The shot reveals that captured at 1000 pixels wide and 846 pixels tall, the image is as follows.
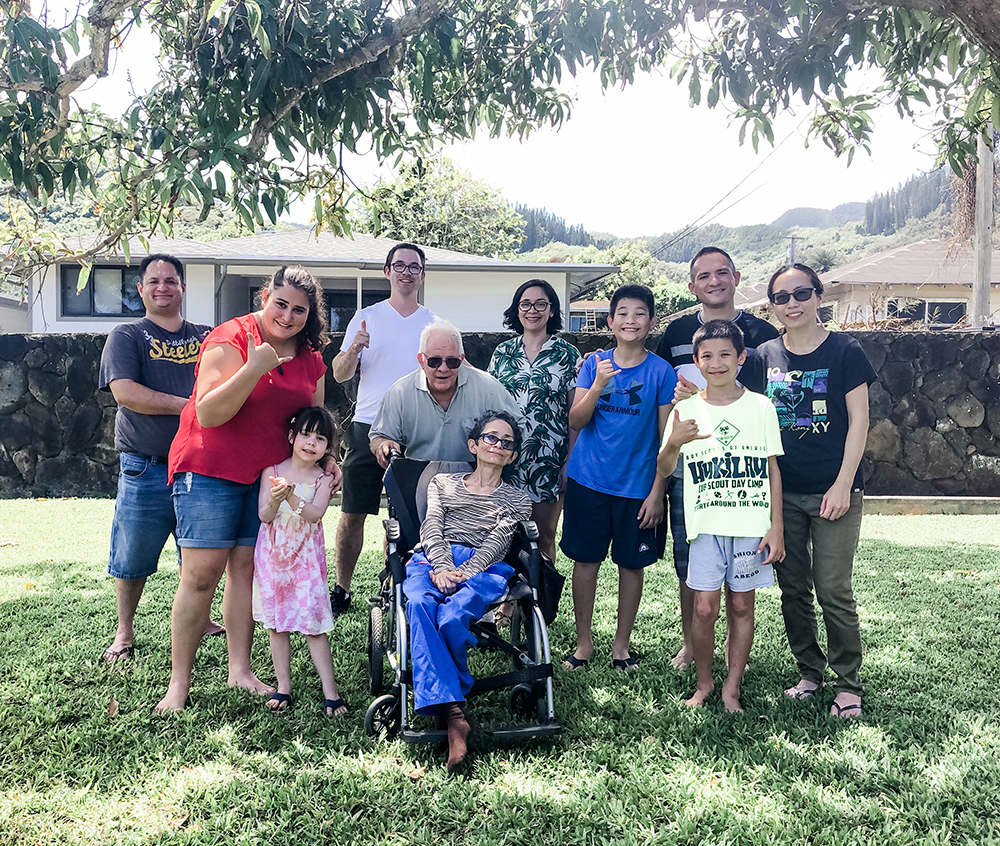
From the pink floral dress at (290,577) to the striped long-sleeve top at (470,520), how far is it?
485mm

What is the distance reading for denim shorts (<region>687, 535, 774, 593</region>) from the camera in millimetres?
3383

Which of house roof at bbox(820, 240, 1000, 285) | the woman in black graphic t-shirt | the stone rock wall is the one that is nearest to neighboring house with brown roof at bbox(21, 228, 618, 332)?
the stone rock wall

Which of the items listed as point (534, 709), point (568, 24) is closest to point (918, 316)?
point (568, 24)

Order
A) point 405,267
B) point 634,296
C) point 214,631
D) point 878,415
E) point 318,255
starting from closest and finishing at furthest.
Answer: point 634,296, point 214,631, point 405,267, point 878,415, point 318,255

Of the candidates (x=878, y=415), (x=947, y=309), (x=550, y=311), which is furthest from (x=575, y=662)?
(x=947, y=309)

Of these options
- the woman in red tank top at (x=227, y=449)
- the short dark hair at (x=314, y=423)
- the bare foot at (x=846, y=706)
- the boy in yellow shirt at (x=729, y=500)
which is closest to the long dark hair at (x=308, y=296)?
the woman in red tank top at (x=227, y=449)

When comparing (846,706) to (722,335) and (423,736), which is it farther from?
(423,736)

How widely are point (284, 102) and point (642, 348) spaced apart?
2.05 m

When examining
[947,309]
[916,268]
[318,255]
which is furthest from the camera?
[916,268]

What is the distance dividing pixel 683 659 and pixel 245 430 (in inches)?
92.3

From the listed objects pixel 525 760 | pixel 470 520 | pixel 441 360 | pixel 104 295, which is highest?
pixel 104 295

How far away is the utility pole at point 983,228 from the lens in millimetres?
12461

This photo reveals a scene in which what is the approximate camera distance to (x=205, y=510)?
3.33 metres

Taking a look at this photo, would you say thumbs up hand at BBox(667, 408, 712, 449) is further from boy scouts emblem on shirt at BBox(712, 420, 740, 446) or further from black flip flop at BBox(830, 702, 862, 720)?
black flip flop at BBox(830, 702, 862, 720)
